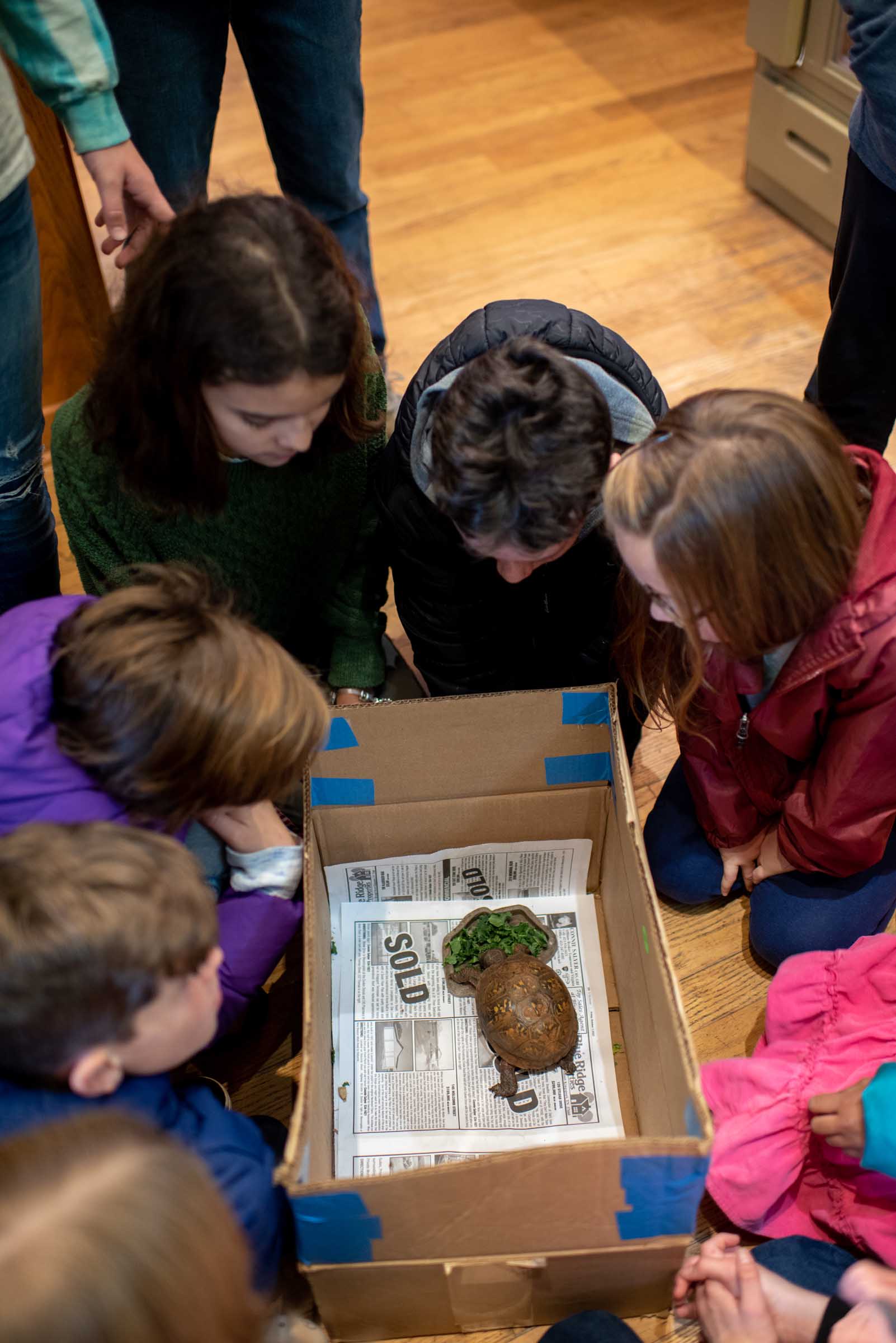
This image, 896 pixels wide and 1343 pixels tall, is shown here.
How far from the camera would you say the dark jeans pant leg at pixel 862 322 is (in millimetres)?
1320

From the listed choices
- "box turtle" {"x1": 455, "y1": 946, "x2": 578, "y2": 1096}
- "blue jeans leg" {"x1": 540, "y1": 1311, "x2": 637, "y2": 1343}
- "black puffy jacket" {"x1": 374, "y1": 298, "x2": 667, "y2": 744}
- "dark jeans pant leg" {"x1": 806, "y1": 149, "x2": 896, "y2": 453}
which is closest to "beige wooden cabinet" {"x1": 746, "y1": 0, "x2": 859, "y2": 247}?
"dark jeans pant leg" {"x1": 806, "y1": 149, "x2": 896, "y2": 453}

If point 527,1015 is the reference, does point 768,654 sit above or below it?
above

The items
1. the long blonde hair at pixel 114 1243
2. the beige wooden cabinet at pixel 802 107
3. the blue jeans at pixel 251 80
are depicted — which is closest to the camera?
the long blonde hair at pixel 114 1243

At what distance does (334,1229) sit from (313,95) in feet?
4.01

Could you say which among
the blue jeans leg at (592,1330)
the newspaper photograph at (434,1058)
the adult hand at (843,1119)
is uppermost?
the adult hand at (843,1119)

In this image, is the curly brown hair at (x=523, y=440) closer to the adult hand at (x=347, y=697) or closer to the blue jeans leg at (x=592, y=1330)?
the adult hand at (x=347, y=697)

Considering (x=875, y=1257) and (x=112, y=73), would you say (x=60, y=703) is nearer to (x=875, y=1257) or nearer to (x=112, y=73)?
(x=112, y=73)

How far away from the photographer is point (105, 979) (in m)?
0.79

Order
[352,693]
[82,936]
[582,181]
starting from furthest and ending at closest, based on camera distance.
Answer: [582,181] → [352,693] → [82,936]

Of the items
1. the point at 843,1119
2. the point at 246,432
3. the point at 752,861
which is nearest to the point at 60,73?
the point at 246,432

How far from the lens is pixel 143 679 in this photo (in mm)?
905

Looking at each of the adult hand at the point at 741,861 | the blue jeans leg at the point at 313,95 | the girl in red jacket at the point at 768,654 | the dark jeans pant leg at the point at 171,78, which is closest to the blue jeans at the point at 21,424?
the dark jeans pant leg at the point at 171,78

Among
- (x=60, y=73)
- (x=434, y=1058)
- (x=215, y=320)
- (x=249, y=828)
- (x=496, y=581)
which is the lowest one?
(x=434, y=1058)

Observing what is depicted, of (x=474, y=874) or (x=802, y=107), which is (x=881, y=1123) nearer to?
(x=474, y=874)
